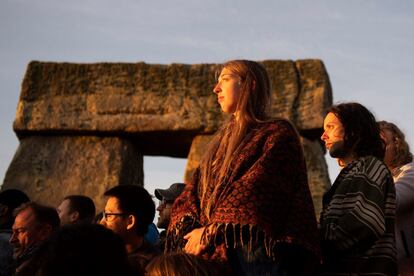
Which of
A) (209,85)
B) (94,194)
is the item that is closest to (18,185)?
(94,194)

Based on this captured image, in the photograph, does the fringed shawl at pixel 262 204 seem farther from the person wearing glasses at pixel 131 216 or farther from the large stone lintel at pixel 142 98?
the large stone lintel at pixel 142 98

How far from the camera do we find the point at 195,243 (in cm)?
272

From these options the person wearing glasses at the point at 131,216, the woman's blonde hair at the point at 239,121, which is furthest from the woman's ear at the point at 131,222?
the woman's blonde hair at the point at 239,121

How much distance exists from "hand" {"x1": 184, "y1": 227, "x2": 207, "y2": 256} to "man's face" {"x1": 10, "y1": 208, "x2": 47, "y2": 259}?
1558 millimetres

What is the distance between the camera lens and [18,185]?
8828 mm

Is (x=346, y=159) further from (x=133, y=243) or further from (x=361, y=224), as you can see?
(x=133, y=243)

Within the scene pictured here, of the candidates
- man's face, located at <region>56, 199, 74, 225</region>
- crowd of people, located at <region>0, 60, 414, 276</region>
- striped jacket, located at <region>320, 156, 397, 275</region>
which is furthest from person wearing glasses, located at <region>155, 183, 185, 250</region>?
striped jacket, located at <region>320, 156, 397, 275</region>

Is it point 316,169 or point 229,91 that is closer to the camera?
point 229,91

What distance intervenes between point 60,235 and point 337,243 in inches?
55.2

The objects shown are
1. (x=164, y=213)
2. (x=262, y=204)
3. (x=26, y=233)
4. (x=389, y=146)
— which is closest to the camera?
(x=262, y=204)

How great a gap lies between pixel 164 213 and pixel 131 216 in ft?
2.51

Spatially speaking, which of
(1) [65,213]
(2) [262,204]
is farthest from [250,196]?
(1) [65,213]

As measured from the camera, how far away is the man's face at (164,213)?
422 cm

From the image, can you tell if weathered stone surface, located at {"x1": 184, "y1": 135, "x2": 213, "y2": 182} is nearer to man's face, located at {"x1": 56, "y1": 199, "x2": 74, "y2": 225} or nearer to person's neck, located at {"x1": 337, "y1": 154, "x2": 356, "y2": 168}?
man's face, located at {"x1": 56, "y1": 199, "x2": 74, "y2": 225}
